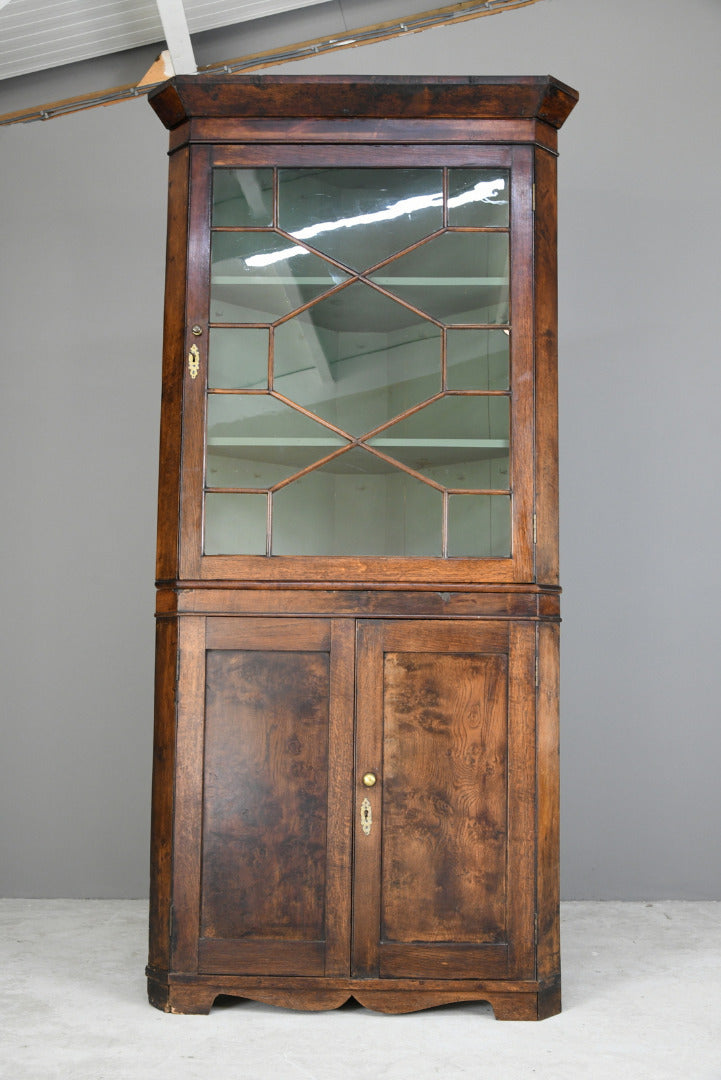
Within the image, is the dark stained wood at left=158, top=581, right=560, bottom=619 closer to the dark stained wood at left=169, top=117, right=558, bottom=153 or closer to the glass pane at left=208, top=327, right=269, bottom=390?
the glass pane at left=208, top=327, right=269, bottom=390

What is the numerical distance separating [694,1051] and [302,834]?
83 centimetres

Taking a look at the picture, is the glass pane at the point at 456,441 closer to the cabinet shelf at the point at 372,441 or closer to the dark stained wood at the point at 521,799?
the cabinet shelf at the point at 372,441

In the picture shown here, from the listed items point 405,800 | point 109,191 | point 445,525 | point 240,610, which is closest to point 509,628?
point 445,525

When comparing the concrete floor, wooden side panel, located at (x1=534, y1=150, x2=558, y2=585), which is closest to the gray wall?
the concrete floor

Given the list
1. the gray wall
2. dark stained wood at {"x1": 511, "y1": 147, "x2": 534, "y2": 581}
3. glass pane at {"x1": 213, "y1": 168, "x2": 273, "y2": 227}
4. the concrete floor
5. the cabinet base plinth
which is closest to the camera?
the concrete floor

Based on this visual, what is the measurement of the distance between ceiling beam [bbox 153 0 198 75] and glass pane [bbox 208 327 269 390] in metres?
1.39

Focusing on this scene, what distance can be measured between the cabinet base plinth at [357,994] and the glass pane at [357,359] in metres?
1.13

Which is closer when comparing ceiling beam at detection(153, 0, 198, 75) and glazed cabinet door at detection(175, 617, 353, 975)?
glazed cabinet door at detection(175, 617, 353, 975)

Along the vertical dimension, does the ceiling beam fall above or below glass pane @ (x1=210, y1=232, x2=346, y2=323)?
above

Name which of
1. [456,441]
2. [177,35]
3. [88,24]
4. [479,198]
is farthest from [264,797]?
[88,24]

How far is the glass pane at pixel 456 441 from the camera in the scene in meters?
2.25

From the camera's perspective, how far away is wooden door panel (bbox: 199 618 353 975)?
7.04ft

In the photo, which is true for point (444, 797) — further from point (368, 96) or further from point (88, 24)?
point (88, 24)

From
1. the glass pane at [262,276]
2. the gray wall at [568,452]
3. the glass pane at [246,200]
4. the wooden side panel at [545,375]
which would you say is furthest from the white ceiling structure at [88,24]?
the wooden side panel at [545,375]
